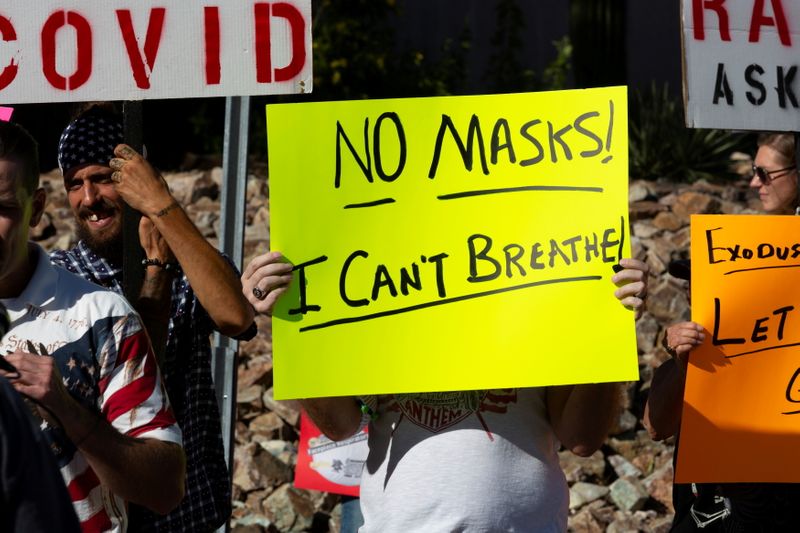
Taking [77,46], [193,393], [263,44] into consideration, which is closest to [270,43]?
[263,44]

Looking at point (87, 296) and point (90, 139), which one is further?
point (90, 139)

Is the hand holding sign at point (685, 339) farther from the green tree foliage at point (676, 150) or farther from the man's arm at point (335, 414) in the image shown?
the green tree foliage at point (676, 150)

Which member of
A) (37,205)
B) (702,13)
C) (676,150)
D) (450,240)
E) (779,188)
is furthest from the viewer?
(676,150)

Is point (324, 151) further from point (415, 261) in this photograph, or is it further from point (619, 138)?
point (619, 138)

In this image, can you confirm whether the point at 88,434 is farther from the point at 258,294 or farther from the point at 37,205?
the point at 258,294

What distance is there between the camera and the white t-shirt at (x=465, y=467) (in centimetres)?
273

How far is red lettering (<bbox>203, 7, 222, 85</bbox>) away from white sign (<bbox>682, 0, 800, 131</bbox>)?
3.57 ft

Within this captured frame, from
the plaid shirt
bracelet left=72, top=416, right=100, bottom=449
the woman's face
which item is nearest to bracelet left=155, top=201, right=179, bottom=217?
the plaid shirt

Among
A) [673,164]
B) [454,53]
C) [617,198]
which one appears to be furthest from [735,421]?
[454,53]

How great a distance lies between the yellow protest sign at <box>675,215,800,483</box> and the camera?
3.01 metres

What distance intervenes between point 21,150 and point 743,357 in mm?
1689

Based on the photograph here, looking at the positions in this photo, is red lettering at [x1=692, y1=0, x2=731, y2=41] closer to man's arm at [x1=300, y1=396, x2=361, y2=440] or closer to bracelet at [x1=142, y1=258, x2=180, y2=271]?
man's arm at [x1=300, y1=396, x2=361, y2=440]

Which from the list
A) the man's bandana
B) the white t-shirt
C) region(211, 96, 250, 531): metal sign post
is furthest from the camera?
region(211, 96, 250, 531): metal sign post

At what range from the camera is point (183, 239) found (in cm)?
275
